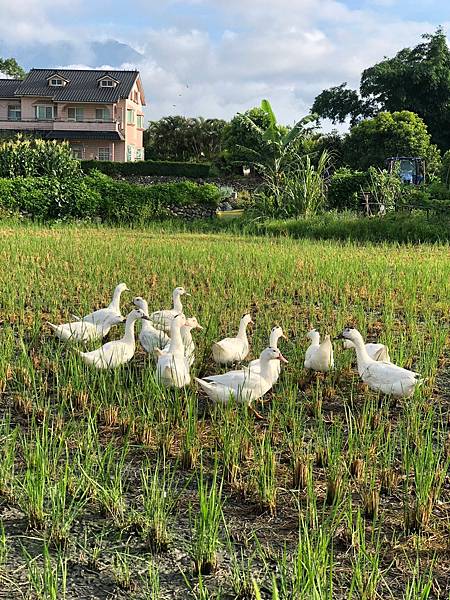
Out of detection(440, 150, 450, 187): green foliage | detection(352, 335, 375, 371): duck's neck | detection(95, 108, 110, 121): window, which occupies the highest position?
detection(95, 108, 110, 121): window

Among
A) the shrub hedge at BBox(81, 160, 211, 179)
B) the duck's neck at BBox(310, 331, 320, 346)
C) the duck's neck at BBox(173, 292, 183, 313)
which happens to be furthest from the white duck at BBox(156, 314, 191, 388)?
the shrub hedge at BBox(81, 160, 211, 179)

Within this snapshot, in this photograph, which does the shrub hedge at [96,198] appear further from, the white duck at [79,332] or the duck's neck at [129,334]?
the duck's neck at [129,334]

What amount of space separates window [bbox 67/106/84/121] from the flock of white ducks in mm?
41767

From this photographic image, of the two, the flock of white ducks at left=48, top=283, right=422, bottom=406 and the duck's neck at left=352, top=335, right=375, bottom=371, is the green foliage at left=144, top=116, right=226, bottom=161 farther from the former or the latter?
the duck's neck at left=352, top=335, right=375, bottom=371

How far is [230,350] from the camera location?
483 centimetres

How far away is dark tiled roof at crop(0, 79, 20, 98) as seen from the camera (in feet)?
151

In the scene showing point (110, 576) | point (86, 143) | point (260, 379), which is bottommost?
point (110, 576)

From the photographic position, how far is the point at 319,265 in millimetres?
9492

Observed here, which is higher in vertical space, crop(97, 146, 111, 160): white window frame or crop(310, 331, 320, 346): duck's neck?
crop(97, 146, 111, 160): white window frame

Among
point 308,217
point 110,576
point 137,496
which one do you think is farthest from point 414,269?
point 308,217

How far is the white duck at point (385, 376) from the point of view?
13.3ft

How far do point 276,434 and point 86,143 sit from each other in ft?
141

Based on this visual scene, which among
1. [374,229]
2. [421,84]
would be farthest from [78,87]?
[374,229]

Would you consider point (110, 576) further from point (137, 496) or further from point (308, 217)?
point (308, 217)
